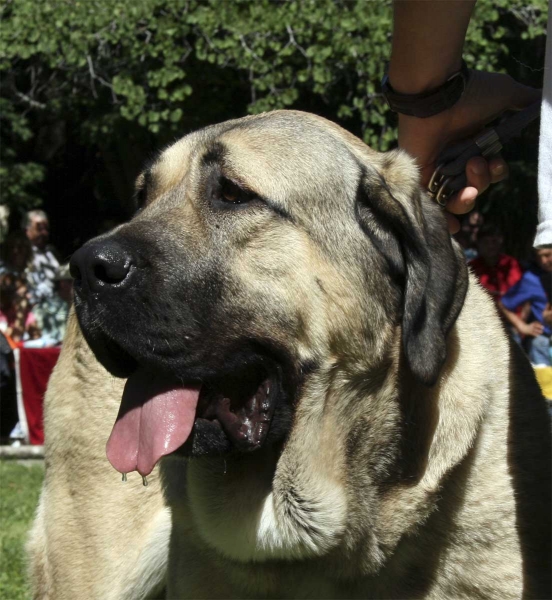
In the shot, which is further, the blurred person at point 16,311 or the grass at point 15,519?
the blurred person at point 16,311

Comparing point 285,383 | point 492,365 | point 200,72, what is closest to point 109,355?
point 285,383

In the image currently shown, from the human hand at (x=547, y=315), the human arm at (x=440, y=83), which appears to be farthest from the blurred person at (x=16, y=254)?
the human arm at (x=440, y=83)

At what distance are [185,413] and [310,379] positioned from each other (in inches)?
15.2

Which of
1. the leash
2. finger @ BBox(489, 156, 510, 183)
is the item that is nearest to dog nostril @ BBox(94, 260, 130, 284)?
the leash

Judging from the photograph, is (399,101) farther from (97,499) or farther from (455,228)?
(97,499)

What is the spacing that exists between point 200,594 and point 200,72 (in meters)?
7.99

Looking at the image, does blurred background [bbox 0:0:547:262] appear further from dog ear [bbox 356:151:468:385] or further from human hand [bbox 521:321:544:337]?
dog ear [bbox 356:151:468:385]

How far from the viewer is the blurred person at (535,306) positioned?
8.68 meters

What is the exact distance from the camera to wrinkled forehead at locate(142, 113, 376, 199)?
2979 millimetres

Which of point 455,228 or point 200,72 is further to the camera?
point 200,72

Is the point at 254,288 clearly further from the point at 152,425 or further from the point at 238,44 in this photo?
the point at 238,44

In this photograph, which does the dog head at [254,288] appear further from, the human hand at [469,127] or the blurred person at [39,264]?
the blurred person at [39,264]

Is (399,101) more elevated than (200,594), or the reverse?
(399,101)

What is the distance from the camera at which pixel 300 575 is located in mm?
3074
